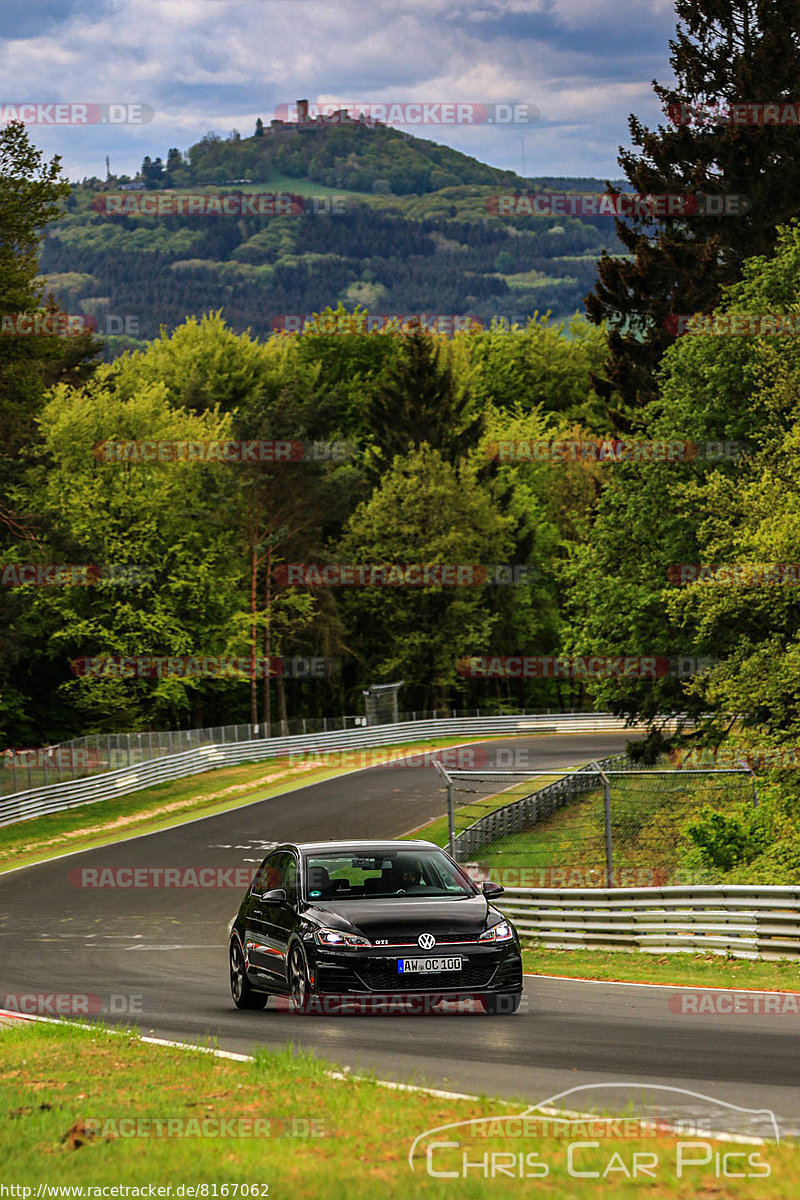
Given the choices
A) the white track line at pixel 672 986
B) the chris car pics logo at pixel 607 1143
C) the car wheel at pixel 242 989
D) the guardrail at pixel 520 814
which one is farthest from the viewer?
the guardrail at pixel 520 814

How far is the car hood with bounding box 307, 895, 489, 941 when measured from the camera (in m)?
12.4

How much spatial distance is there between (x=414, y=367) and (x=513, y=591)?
48.3ft

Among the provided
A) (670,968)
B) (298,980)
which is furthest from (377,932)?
(670,968)

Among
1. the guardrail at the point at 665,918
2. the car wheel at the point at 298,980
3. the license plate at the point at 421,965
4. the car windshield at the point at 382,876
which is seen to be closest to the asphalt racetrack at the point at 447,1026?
the car wheel at the point at 298,980

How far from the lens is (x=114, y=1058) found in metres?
10.2

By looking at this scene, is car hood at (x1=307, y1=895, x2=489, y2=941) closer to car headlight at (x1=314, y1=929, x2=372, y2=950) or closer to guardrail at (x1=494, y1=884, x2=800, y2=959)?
car headlight at (x1=314, y1=929, x2=372, y2=950)

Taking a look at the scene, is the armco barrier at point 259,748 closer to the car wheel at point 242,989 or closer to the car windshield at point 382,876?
the car wheel at point 242,989

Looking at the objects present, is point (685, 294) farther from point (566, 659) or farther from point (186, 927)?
point (186, 927)

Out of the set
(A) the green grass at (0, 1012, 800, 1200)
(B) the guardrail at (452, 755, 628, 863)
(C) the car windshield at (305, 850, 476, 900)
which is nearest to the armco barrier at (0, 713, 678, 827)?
(B) the guardrail at (452, 755, 628, 863)

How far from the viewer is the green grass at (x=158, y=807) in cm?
4138

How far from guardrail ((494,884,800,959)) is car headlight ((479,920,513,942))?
16.1ft

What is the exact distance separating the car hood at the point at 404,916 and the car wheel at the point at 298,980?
348 millimetres

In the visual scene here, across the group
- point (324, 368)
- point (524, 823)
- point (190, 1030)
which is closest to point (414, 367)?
point (324, 368)

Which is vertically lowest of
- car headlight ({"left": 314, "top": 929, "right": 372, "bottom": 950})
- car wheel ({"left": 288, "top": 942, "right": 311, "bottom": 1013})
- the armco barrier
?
the armco barrier
